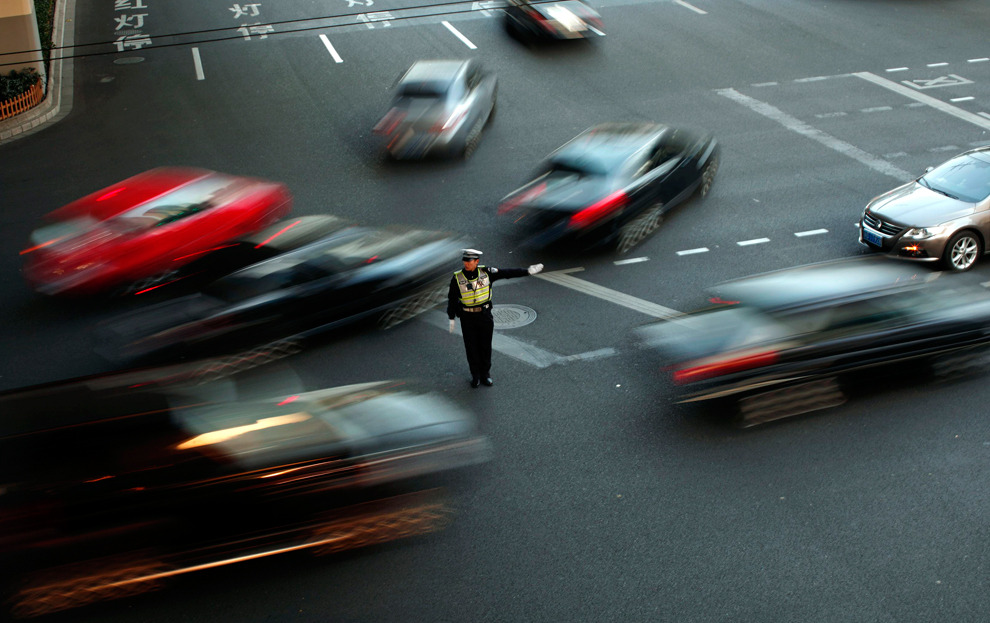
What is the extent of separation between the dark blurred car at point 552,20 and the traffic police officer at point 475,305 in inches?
601

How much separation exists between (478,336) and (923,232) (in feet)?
23.4

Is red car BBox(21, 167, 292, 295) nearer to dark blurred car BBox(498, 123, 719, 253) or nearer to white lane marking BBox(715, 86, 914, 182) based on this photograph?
dark blurred car BBox(498, 123, 719, 253)

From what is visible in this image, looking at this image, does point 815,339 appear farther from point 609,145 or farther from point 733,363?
point 609,145

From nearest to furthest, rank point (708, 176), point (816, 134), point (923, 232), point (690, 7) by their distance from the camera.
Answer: point (923, 232), point (708, 176), point (816, 134), point (690, 7)

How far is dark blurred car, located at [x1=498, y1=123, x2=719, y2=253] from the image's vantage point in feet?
42.1

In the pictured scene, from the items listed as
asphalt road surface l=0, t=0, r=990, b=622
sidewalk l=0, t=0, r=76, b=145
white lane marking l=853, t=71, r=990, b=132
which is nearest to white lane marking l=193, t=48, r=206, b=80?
asphalt road surface l=0, t=0, r=990, b=622

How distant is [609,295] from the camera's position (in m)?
12.0

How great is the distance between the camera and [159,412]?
7473 millimetres

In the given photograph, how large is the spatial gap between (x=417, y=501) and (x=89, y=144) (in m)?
14.1

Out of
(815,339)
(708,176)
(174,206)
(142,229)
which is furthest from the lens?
(708,176)

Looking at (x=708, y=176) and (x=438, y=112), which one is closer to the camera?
(x=708, y=176)

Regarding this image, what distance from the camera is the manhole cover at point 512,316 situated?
1139cm

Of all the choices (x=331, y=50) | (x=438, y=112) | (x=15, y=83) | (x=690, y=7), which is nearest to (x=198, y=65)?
(x=331, y=50)

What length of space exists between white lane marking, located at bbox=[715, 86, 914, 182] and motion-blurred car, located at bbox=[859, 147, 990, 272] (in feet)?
8.16
